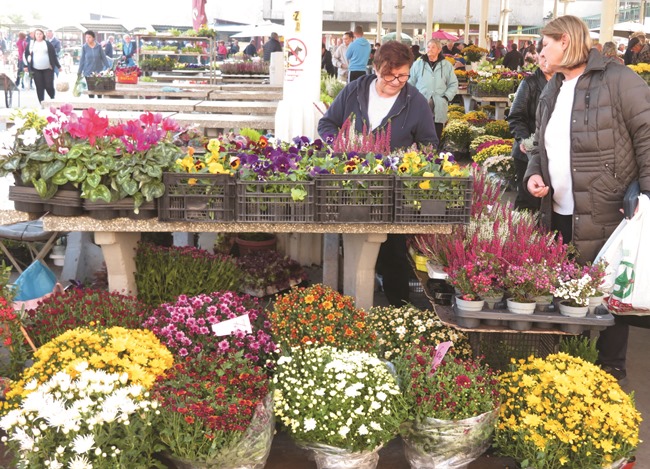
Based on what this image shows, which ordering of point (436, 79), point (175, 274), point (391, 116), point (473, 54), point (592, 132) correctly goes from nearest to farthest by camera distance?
point (592, 132) → point (175, 274) → point (391, 116) → point (436, 79) → point (473, 54)

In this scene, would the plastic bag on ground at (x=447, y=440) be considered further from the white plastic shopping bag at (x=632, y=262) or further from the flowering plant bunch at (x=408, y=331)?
the white plastic shopping bag at (x=632, y=262)

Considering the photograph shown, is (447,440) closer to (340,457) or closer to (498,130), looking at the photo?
(340,457)

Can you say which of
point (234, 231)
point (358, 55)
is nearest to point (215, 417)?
point (234, 231)

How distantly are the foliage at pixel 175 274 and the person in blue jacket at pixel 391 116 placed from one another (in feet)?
3.20

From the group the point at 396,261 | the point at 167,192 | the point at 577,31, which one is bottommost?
the point at 396,261

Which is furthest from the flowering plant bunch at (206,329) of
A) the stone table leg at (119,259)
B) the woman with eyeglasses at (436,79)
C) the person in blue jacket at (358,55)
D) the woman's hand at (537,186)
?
the person in blue jacket at (358,55)

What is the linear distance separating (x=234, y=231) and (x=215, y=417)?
1.12 meters

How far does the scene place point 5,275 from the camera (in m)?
3.52

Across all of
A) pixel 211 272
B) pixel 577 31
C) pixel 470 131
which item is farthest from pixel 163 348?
pixel 470 131

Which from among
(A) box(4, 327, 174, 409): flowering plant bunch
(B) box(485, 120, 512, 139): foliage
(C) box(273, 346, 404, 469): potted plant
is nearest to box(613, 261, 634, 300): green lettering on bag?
(C) box(273, 346, 404, 469): potted plant

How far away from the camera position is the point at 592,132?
3699mm

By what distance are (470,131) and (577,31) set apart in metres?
7.03

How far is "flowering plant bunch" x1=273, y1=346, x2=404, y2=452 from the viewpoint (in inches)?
112

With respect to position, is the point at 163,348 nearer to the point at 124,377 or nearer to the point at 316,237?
the point at 124,377
